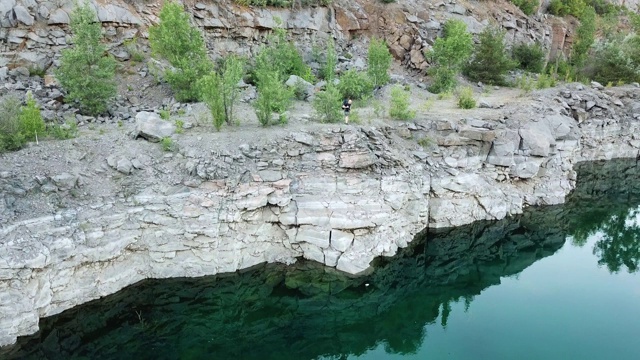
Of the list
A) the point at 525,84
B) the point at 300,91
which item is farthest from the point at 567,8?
the point at 300,91

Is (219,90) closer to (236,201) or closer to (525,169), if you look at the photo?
(236,201)

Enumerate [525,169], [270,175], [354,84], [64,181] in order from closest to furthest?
[64,181], [270,175], [525,169], [354,84]

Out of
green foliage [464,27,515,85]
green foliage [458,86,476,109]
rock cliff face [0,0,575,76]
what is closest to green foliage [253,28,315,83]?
rock cliff face [0,0,575,76]

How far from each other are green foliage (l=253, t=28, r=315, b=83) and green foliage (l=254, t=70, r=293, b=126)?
4.01 metres

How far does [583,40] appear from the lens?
3569cm

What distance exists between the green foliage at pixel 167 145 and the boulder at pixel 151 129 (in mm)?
276

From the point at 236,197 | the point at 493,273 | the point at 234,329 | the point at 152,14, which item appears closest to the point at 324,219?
the point at 236,197

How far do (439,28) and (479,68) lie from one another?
3.79 metres

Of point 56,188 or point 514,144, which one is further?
point 514,144

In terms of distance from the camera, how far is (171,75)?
19125 millimetres

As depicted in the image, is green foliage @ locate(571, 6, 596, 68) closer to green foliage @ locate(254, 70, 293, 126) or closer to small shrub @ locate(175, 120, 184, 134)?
green foliage @ locate(254, 70, 293, 126)

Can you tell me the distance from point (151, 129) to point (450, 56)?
17.3 metres

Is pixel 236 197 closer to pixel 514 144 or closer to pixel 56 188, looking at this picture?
pixel 56 188

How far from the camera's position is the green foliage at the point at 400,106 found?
19.5 metres
